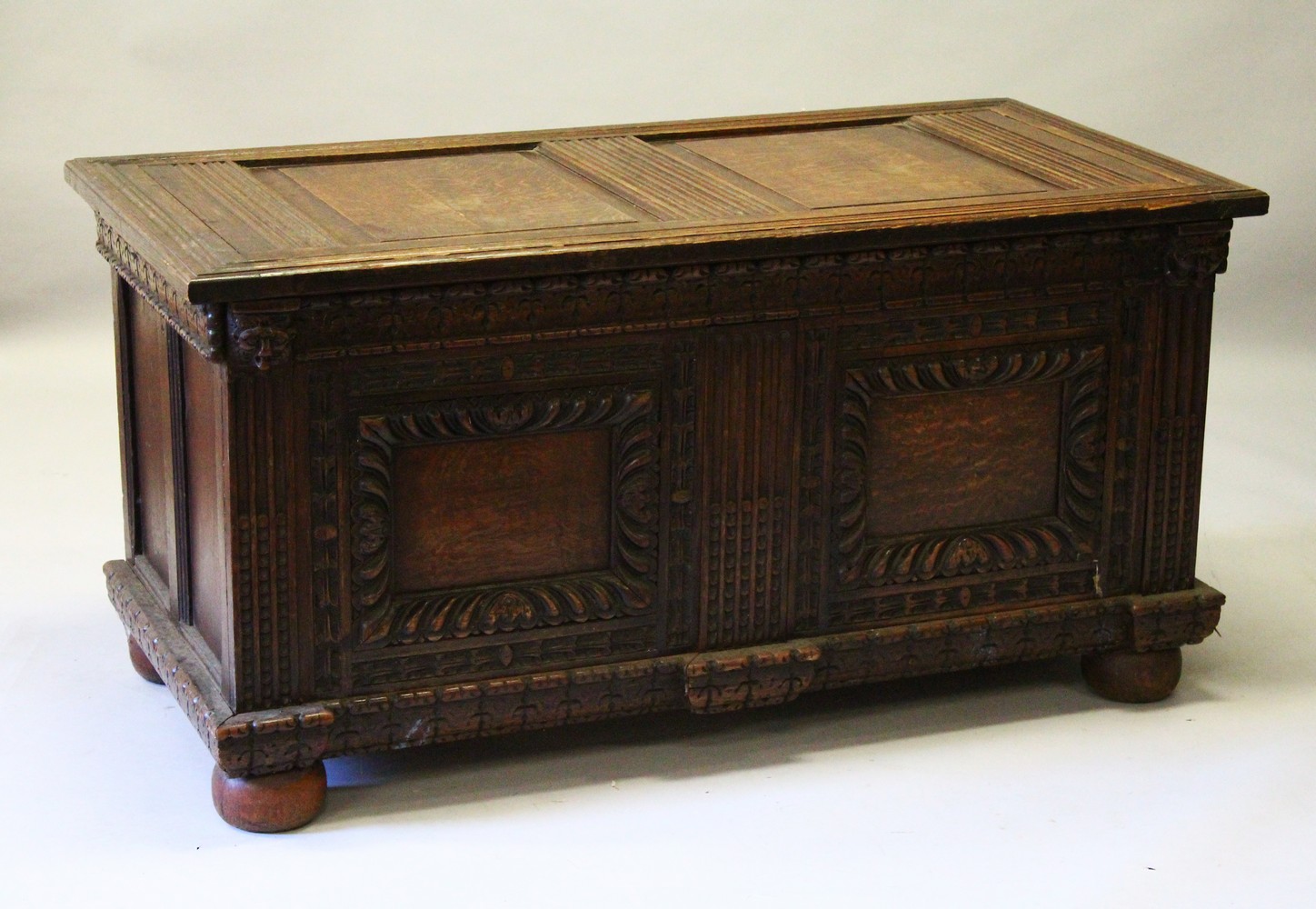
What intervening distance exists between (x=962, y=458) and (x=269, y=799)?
1.07 m

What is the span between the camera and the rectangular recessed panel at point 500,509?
322cm

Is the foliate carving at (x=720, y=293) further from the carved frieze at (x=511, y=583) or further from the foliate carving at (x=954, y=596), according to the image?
the foliate carving at (x=954, y=596)

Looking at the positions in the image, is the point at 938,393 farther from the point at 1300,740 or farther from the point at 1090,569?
the point at 1300,740

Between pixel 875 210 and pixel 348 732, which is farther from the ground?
pixel 875 210

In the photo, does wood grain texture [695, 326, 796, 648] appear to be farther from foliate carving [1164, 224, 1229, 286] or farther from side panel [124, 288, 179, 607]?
side panel [124, 288, 179, 607]

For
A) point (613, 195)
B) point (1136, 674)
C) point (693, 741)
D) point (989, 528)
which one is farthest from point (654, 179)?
point (1136, 674)

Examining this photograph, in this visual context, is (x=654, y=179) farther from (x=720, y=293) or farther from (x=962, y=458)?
(x=962, y=458)

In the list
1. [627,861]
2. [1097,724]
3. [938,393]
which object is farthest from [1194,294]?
[627,861]

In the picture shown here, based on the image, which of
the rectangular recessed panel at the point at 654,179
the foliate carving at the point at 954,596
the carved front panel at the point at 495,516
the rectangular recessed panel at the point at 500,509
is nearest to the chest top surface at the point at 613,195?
the rectangular recessed panel at the point at 654,179

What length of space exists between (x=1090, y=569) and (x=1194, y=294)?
423 mm

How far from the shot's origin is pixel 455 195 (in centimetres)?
346

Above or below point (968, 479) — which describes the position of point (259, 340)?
above

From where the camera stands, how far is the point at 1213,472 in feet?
15.2

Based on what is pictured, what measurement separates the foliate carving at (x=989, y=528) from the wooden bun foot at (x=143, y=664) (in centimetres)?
103
